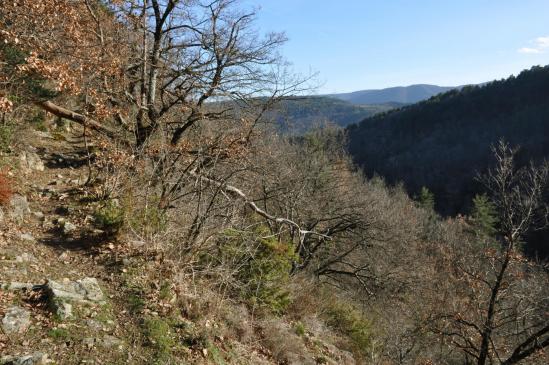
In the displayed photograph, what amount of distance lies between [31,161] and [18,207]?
2.71 meters

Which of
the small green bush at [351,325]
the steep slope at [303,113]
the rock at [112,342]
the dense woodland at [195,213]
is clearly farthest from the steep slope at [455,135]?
the rock at [112,342]

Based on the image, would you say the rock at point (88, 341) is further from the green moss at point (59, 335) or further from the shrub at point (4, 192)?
the shrub at point (4, 192)

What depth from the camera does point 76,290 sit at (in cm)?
535

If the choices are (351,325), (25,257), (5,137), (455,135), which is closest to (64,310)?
(25,257)

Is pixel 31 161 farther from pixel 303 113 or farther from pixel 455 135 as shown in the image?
pixel 455 135

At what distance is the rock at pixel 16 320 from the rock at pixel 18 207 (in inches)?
102

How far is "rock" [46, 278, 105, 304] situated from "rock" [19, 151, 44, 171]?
4.63m

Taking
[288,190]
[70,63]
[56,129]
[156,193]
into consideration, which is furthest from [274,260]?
[56,129]

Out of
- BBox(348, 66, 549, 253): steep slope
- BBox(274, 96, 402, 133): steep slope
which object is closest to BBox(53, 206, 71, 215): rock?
BBox(274, 96, 402, 133): steep slope

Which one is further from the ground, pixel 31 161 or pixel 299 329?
pixel 31 161

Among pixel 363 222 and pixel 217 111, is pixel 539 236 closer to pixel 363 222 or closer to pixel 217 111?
pixel 363 222

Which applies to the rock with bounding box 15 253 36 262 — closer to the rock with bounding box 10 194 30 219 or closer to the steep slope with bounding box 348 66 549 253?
the rock with bounding box 10 194 30 219

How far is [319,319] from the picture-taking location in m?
10.2

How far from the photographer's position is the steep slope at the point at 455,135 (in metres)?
73.6
